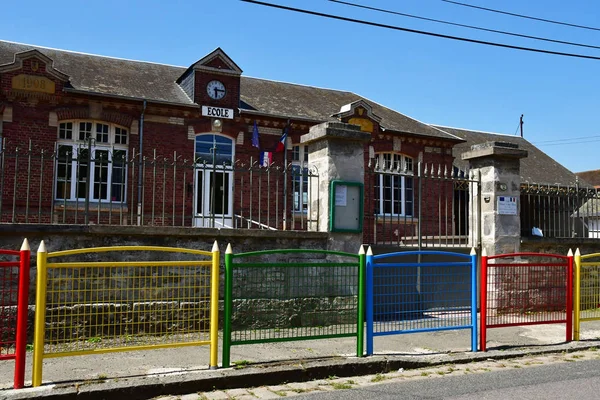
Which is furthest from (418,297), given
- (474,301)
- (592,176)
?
(592,176)

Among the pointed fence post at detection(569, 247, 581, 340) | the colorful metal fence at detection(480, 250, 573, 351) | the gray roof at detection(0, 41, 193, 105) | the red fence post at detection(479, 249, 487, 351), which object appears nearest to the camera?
the red fence post at detection(479, 249, 487, 351)

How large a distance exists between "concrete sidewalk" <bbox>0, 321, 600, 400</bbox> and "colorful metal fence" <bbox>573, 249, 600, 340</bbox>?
0.33 m

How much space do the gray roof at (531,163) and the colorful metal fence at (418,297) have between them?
1593cm

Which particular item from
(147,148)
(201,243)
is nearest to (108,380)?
(201,243)

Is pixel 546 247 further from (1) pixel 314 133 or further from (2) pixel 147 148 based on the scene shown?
(2) pixel 147 148

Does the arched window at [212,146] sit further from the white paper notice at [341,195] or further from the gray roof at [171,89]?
the white paper notice at [341,195]

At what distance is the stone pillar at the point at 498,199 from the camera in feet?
32.8

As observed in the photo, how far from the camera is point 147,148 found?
16.0 m

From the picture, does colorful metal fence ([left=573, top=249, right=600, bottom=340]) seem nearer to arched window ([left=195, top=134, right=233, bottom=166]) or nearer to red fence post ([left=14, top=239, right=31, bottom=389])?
red fence post ([left=14, top=239, right=31, bottom=389])

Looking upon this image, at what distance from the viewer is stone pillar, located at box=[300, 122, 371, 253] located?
339 inches

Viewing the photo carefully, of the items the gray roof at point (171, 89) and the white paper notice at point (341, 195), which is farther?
the gray roof at point (171, 89)

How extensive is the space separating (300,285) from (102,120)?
446 inches

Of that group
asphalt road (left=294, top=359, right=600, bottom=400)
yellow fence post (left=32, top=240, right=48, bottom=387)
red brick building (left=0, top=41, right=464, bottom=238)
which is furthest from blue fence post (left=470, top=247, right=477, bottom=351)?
red brick building (left=0, top=41, right=464, bottom=238)

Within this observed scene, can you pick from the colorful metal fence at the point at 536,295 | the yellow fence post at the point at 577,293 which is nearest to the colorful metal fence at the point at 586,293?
the yellow fence post at the point at 577,293
